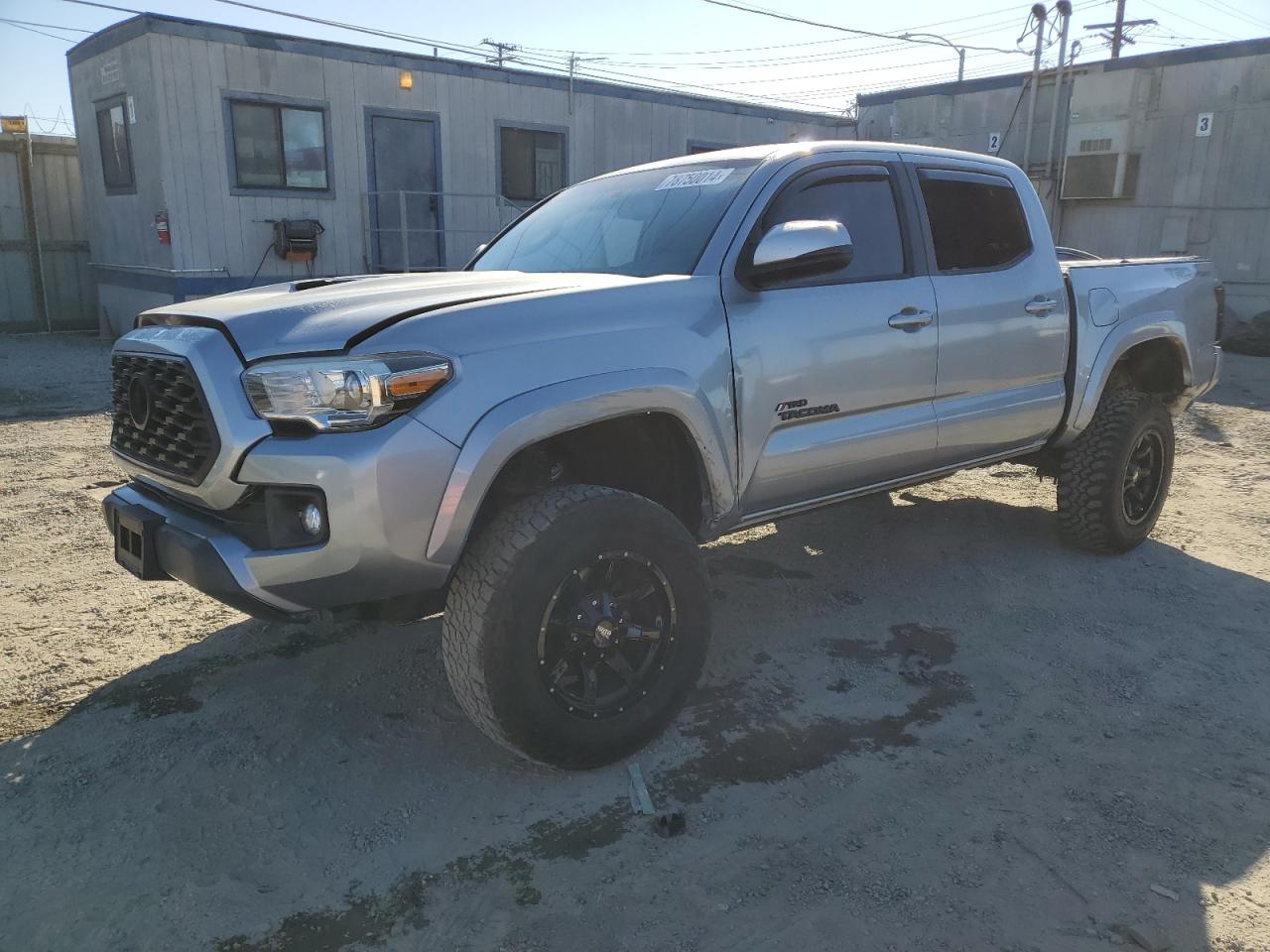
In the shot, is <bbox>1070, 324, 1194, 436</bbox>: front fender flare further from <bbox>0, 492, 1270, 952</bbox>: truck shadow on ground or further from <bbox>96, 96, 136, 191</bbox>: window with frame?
<bbox>96, 96, 136, 191</bbox>: window with frame

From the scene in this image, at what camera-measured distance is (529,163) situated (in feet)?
49.3

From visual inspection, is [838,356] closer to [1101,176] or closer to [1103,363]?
[1103,363]

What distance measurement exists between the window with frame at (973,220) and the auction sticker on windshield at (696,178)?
1000 millimetres

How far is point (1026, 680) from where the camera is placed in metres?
3.64

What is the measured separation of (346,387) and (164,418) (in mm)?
759

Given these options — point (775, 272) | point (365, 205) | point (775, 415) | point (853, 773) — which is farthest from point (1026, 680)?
point (365, 205)

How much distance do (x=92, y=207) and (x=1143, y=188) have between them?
16.9 metres

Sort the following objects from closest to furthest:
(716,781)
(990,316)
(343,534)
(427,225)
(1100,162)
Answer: (343,534)
(716,781)
(990,316)
(427,225)
(1100,162)

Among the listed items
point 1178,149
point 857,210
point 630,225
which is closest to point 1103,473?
point 857,210

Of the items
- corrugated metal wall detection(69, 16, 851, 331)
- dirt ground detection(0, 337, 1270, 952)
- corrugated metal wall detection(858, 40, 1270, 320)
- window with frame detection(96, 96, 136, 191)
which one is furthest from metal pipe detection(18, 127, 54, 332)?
corrugated metal wall detection(858, 40, 1270, 320)

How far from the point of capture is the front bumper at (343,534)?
246cm

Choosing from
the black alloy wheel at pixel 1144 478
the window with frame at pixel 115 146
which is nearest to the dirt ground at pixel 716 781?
the black alloy wheel at pixel 1144 478

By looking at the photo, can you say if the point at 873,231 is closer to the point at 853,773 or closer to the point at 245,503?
the point at 853,773

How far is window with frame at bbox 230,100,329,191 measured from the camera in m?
12.4
